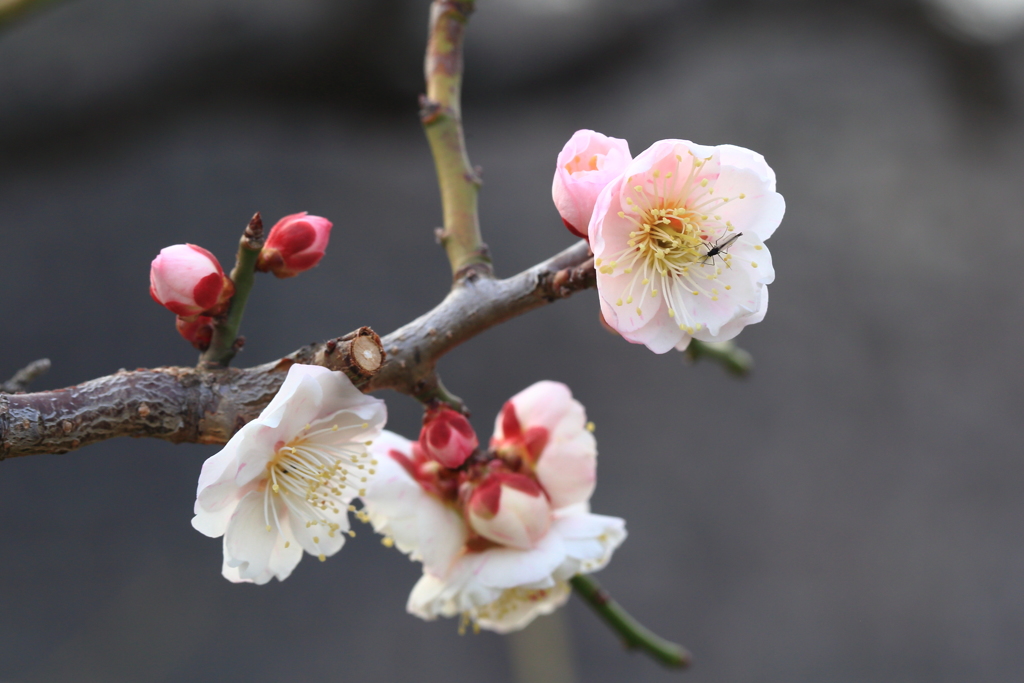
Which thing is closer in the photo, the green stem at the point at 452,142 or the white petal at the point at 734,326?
the white petal at the point at 734,326

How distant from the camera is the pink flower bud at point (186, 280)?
1.38 feet

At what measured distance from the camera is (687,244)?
1.46ft

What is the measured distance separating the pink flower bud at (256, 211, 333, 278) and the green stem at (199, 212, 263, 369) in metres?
0.01

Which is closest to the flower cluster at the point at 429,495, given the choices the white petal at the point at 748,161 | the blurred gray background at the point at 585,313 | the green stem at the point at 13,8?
the white petal at the point at 748,161

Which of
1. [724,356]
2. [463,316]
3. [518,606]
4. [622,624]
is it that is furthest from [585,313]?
[463,316]

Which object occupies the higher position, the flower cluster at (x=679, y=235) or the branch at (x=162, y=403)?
the flower cluster at (x=679, y=235)

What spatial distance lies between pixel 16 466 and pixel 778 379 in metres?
2.58

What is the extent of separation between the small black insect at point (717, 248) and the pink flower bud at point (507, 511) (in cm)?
21

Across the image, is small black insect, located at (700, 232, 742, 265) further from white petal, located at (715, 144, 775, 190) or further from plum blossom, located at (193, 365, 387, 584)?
plum blossom, located at (193, 365, 387, 584)

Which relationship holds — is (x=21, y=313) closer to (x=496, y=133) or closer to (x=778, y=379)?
(x=496, y=133)

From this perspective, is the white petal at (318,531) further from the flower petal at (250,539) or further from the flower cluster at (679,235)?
the flower cluster at (679,235)

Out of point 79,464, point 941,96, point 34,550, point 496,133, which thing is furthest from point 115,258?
point 941,96

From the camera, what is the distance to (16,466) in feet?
6.70

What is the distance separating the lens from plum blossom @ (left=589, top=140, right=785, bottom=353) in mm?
407
